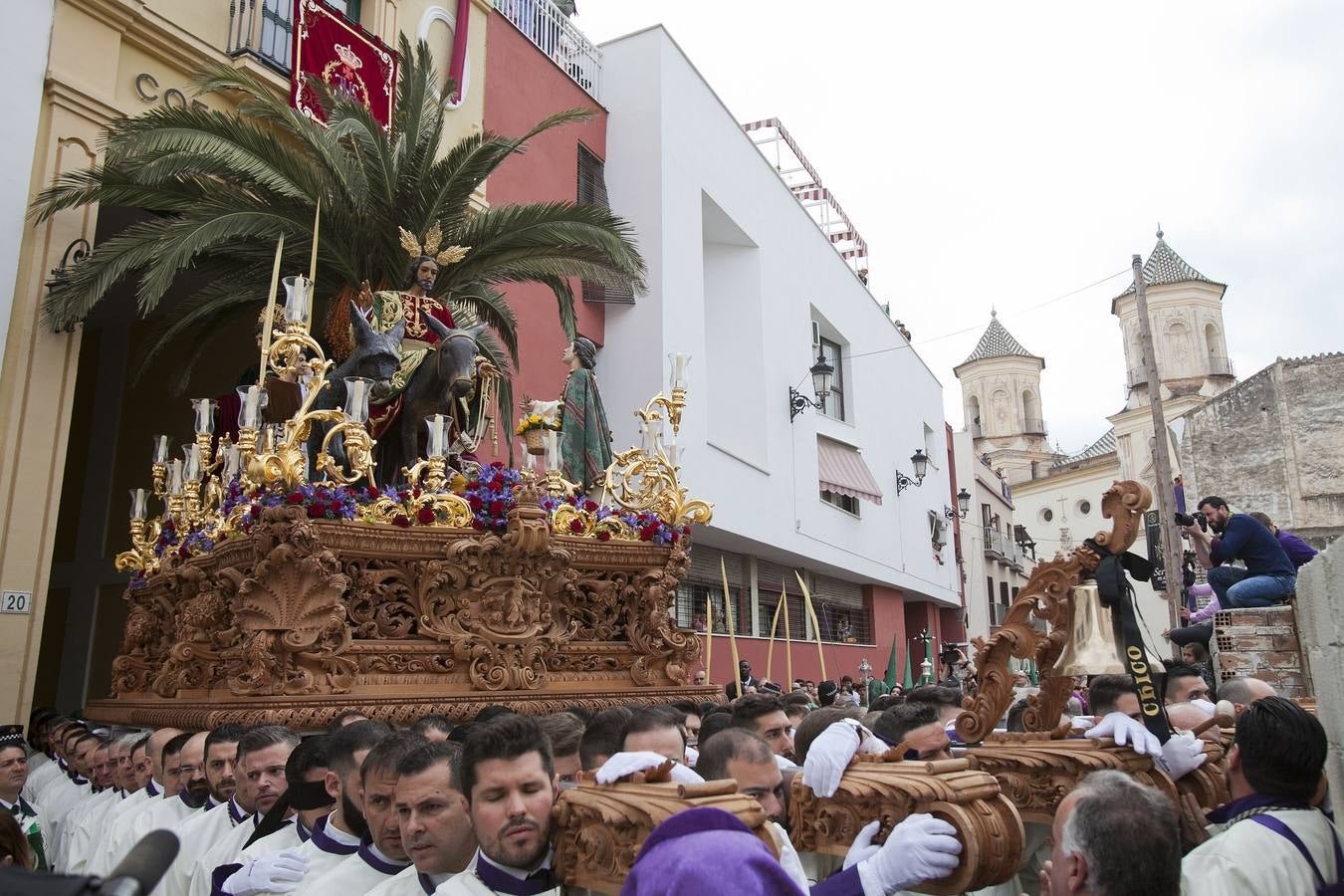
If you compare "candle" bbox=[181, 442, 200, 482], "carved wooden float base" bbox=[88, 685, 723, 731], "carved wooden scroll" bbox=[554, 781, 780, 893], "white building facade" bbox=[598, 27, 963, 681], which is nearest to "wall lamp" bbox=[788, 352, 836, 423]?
"white building facade" bbox=[598, 27, 963, 681]

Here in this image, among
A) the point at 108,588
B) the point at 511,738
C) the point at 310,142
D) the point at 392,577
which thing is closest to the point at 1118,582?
the point at 511,738

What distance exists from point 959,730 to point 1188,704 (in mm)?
1300

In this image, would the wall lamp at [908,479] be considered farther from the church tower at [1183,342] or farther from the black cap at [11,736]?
the church tower at [1183,342]

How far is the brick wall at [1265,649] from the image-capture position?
679cm

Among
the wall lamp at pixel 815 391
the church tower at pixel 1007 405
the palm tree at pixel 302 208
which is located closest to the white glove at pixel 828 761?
the palm tree at pixel 302 208

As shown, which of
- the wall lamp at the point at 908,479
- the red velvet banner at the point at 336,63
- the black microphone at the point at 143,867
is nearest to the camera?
the black microphone at the point at 143,867

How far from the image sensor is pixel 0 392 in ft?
28.1

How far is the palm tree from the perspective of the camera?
877cm

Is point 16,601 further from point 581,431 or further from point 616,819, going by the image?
point 616,819

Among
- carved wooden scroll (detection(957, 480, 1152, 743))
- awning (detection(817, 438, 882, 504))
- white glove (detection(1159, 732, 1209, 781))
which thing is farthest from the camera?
awning (detection(817, 438, 882, 504))

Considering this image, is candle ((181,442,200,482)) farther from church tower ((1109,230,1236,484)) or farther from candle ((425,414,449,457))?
church tower ((1109,230,1236,484))

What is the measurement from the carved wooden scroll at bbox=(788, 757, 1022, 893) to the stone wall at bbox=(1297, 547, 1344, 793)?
1.06 metres

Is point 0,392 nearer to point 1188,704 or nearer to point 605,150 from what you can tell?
point 1188,704

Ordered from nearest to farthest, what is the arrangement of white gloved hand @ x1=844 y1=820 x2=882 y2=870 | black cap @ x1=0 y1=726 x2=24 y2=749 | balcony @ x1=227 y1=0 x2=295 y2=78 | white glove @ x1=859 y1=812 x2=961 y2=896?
white glove @ x1=859 y1=812 x2=961 y2=896, white gloved hand @ x1=844 y1=820 x2=882 y2=870, black cap @ x1=0 y1=726 x2=24 y2=749, balcony @ x1=227 y1=0 x2=295 y2=78
